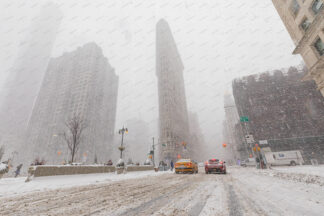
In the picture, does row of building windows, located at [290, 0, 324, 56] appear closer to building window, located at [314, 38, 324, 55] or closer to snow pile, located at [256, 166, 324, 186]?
building window, located at [314, 38, 324, 55]

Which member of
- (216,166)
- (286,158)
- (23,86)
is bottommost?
(216,166)

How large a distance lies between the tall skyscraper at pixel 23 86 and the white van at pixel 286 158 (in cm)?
13803

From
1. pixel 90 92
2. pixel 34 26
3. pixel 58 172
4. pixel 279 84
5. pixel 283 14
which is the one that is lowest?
pixel 58 172

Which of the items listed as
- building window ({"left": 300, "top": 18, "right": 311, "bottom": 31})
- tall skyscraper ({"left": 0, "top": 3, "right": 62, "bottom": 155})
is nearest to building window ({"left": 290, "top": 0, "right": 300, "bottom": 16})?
building window ({"left": 300, "top": 18, "right": 311, "bottom": 31})

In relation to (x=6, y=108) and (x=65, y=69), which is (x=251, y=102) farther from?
(x=6, y=108)

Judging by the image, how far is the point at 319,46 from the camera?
53.1 ft

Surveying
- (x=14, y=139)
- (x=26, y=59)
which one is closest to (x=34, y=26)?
(x=26, y=59)

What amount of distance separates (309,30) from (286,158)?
28117mm

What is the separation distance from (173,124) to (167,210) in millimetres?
84332

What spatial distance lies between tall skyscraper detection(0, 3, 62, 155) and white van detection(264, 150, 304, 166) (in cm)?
13803

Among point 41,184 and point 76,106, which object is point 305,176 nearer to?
point 41,184

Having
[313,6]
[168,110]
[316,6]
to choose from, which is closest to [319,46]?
[316,6]

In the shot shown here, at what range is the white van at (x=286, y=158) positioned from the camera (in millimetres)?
31797

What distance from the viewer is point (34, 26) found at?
648 feet
